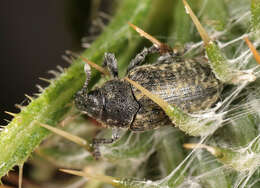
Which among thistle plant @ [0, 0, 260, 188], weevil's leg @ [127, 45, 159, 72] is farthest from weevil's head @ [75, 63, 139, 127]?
weevil's leg @ [127, 45, 159, 72]

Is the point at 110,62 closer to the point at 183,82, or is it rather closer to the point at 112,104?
the point at 112,104

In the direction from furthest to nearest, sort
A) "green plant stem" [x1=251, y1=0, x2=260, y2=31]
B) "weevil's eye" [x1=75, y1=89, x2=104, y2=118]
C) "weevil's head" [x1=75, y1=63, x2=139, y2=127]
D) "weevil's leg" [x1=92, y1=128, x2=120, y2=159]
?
1. "weevil's head" [x1=75, y1=63, x2=139, y2=127]
2. "weevil's eye" [x1=75, y1=89, x2=104, y2=118]
3. "weevil's leg" [x1=92, y1=128, x2=120, y2=159]
4. "green plant stem" [x1=251, y1=0, x2=260, y2=31]

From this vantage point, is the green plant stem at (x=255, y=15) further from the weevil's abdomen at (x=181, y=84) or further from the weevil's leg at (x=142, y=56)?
the weevil's leg at (x=142, y=56)

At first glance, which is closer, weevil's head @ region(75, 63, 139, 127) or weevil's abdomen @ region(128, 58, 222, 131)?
weevil's abdomen @ region(128, 58, 222, 131)

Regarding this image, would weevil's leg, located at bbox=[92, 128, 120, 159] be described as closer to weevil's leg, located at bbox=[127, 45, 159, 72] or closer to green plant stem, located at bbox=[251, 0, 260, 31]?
weevil's leg, located at bbox=[127, 45, 159, 72]

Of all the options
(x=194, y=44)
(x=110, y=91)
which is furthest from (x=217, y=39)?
(x=110, y=91)

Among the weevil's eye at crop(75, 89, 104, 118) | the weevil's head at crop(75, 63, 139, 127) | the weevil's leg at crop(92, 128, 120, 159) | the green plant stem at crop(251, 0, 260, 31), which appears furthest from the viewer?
the weevil's head at crop(75, 63, 139, 127)

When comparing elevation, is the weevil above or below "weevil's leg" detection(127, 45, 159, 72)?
below
